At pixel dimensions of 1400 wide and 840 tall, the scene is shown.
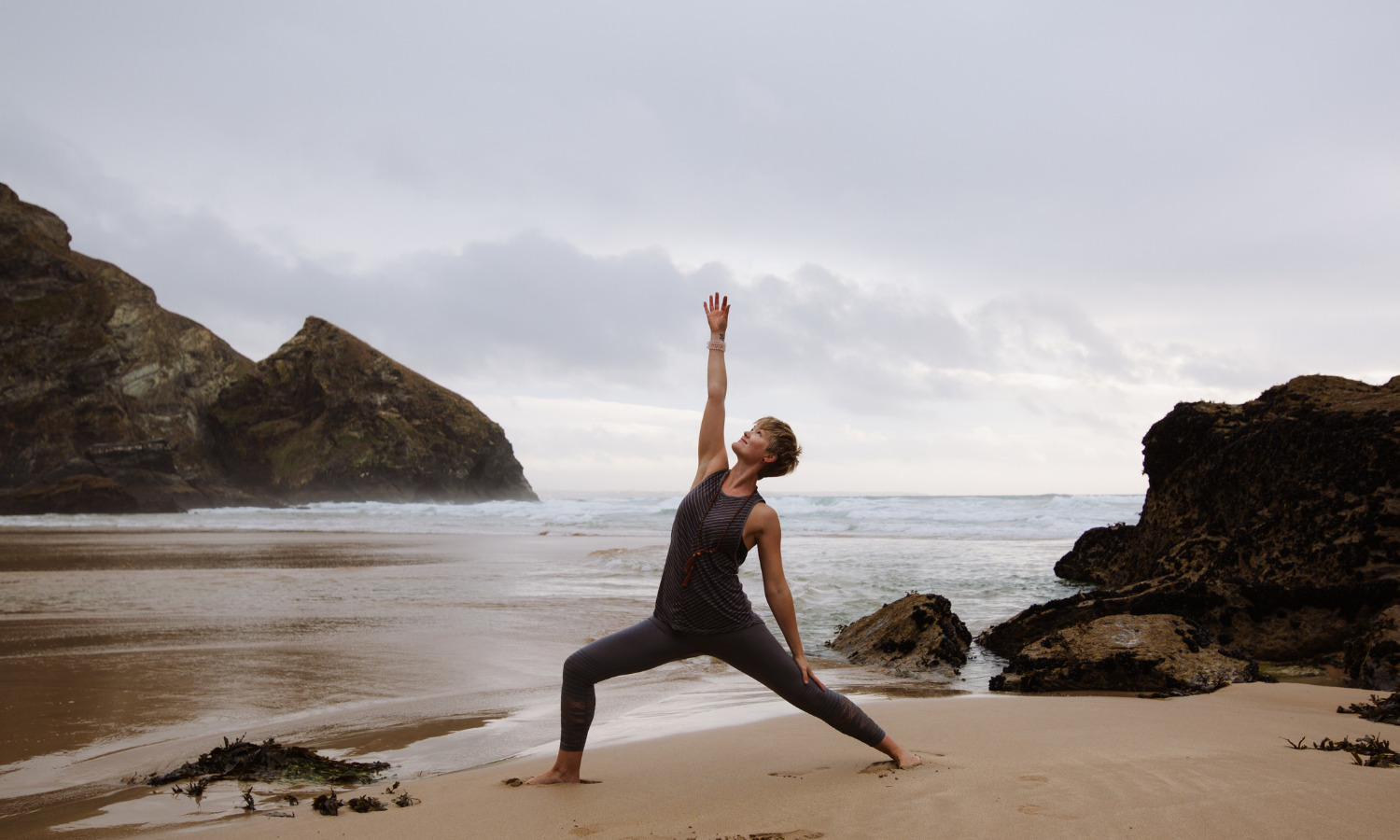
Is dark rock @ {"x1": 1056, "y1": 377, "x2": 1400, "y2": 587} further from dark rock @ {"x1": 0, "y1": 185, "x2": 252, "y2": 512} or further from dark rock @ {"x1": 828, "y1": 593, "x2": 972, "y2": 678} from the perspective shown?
dark rock @ {"x1": 0, "y1": 185, "x2": 252, "y2": 512}

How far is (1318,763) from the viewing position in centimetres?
340

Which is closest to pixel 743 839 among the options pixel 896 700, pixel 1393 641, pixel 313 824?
pixel 313 824

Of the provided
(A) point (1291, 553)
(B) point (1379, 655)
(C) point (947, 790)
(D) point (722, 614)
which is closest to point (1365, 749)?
(C) point (947, 790)

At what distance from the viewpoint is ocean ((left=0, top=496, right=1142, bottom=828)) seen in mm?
4562

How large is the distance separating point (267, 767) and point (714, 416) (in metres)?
2.60

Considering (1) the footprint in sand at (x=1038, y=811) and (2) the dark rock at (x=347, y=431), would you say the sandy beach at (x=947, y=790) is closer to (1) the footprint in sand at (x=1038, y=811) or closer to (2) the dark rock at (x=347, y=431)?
(1) the footprint in sand at (x=1038, y=811)

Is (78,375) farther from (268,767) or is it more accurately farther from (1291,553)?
(1291,553)

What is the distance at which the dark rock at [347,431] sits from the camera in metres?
64.1

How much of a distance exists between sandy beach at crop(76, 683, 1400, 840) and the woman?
0.88 ft

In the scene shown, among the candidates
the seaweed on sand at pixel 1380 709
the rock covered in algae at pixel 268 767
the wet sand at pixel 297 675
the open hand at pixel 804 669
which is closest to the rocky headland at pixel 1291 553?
the seaweed on sand at pixel 1380 709

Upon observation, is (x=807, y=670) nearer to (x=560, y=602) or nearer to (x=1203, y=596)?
(x=1203, y=596)

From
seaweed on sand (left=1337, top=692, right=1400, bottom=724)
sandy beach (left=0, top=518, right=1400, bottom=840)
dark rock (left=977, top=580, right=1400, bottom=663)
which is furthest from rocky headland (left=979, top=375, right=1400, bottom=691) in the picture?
sandy beach (left=0, top=518, right=1400, bottom=840)

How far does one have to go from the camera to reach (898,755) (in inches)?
139

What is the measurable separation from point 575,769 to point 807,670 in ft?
3.56
